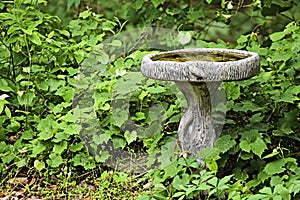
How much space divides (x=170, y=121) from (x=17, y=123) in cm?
100

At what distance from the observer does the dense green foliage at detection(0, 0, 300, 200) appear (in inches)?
126

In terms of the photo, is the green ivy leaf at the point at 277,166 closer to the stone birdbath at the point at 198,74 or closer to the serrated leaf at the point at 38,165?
the stone birdbath at the point at 198,74

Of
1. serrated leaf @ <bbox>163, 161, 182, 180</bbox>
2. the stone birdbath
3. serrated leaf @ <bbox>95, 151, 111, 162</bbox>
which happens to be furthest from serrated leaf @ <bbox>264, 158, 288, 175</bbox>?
serrated leaf @ <bbox>95, 151, 111, 162</bbox>

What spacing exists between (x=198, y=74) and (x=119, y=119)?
94cm

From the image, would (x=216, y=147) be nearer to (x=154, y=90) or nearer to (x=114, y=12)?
(x=154, y=90)

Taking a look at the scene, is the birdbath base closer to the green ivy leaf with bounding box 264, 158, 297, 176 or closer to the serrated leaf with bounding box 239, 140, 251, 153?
the serrated leaf with bounding box 239, 140, 251, 153

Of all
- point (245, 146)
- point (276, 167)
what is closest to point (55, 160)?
point (245, 146)

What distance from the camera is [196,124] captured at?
10.6 feet

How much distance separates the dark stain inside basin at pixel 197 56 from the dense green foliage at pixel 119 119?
0.32m

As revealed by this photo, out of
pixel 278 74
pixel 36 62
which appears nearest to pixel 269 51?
pixel 278 74

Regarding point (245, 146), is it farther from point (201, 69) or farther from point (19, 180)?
point (19, 180)

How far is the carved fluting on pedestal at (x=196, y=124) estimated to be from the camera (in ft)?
10.4

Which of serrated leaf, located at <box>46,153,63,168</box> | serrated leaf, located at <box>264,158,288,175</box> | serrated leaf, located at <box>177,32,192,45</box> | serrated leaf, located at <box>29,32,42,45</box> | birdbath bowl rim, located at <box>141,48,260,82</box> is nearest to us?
birdbath bowl rim, located at <box>141,48,260,82</box>

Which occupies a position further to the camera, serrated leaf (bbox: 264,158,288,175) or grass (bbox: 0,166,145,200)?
grass (bbox: 0,166,145,200)
